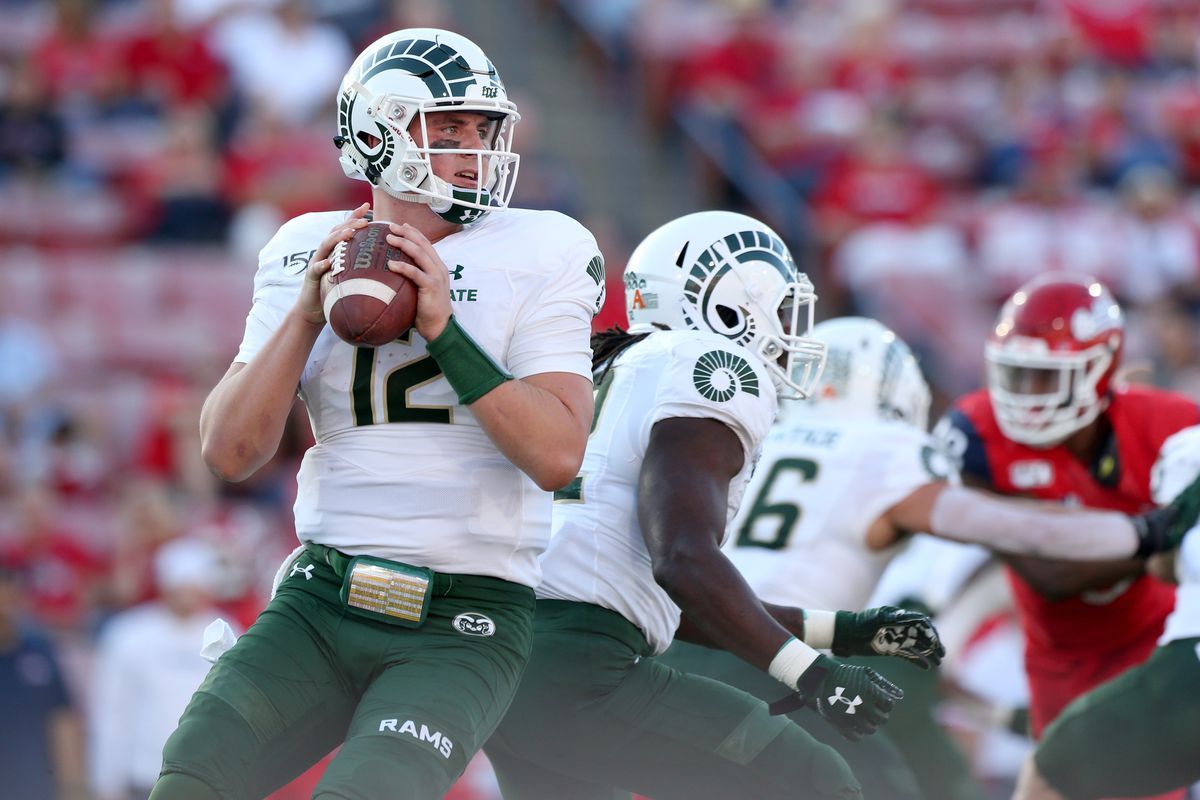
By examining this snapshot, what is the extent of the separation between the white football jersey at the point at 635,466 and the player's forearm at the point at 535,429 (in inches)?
21.2

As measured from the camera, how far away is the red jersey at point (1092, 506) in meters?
5.24

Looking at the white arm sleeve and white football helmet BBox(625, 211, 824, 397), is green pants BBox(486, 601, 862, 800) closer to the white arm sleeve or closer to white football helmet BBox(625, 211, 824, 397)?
white football helmet BBox(625, 211, 824, 397)

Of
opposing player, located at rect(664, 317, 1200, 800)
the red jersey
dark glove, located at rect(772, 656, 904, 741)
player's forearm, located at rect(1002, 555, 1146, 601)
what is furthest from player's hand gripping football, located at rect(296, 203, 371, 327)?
the red jersey

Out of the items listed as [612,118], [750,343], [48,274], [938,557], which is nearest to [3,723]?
[48,274]

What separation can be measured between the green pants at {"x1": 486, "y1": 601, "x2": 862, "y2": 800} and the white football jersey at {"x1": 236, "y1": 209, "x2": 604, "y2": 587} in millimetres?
372

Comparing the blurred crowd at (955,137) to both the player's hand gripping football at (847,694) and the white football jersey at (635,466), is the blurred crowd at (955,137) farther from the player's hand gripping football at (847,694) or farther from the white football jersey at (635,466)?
the player's hand gripping football at (847,694)

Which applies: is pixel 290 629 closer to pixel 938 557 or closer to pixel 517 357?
pixel 517 357

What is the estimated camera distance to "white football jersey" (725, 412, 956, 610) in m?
4.53

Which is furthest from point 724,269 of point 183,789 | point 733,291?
point 183,789

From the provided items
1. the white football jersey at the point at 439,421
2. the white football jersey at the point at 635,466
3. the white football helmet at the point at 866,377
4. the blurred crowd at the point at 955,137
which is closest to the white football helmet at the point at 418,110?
the white football jersey at the point at 439,421

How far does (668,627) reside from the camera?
387cm

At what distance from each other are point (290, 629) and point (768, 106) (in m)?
9.25

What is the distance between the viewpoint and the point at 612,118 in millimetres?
12102

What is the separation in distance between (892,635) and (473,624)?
955mm
